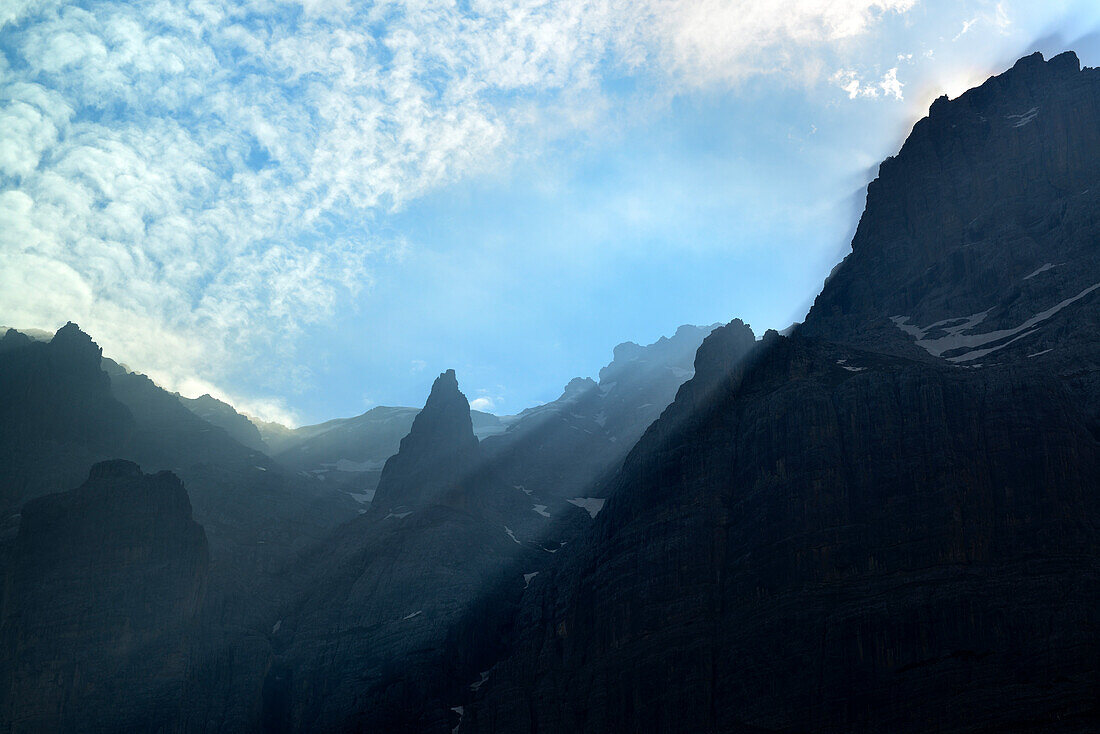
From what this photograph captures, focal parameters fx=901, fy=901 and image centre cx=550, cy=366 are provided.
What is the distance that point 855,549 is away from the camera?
273 feet

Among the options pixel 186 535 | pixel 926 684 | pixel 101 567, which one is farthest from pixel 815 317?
pixel 101 567

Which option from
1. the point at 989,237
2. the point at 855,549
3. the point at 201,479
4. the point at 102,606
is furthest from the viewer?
the point at 201,479

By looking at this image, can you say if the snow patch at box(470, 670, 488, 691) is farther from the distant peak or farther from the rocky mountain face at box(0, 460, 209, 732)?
the distant peak

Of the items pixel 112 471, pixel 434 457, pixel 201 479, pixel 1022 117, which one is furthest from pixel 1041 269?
pixel 201 479

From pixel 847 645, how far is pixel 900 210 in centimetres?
10541

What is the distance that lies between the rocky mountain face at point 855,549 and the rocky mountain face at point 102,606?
4298 centimetres

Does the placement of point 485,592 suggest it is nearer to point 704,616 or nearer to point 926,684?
point 704,616

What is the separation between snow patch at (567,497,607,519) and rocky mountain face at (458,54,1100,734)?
1556 inches

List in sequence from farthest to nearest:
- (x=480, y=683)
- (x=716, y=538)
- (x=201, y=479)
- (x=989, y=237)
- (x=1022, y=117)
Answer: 1. (x=201, y=479)
2. (x=1022, y=117)
3. (x=989, y=237)
4. (x=480, y=683)
5. (x=716, y=538)

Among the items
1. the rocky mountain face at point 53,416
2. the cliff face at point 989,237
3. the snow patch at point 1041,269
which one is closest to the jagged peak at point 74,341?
the rocky mountain face at point 53,416

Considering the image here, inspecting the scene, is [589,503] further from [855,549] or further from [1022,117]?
[1022,117]

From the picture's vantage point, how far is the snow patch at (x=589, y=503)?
16723 centimetres

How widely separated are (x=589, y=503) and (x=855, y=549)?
93411mm

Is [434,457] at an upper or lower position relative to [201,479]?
upper
